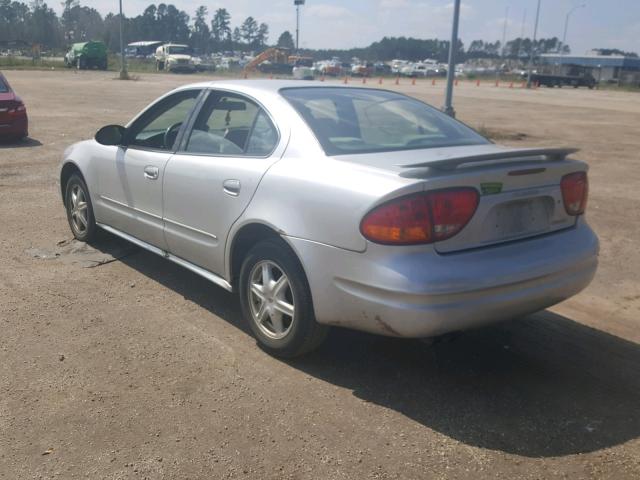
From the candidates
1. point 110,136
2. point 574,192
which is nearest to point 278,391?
point 574,192

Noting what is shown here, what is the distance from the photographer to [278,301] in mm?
4020

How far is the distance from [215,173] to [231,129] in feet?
1.36

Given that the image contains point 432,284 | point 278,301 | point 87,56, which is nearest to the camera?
point 432,284

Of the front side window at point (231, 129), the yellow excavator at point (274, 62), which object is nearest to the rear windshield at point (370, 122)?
the front side window at point (231, 129)

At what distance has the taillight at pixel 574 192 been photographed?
3971mm

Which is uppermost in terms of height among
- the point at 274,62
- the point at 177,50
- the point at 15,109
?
the point at 177,50

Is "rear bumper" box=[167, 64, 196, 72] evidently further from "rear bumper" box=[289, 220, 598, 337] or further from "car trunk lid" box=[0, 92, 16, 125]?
"rear bumper" box=[289, 220, 598, 337]

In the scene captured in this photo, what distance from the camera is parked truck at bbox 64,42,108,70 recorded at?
5766cm

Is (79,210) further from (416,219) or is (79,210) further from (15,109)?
(15,109)

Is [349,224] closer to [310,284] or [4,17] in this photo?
[310,284]

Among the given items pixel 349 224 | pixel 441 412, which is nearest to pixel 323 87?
pixel 349 224

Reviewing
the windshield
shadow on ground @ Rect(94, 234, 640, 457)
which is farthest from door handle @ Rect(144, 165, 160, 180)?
the windshield

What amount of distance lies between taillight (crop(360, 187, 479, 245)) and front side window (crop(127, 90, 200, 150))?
2230 mm

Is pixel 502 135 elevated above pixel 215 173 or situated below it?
below
